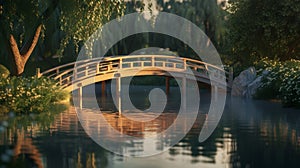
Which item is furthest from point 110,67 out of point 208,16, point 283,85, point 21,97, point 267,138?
point 208,16

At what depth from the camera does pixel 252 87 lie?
3444 centimetres

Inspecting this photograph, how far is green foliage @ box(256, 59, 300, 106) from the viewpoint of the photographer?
25.2 metres

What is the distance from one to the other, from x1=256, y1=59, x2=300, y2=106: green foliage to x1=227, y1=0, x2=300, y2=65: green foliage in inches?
161

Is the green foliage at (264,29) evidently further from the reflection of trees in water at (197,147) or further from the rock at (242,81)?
the reflection of trees in water at (197,147)

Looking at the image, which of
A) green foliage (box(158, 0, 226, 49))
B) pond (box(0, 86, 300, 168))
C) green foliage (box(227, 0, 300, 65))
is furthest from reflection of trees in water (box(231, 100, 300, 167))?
green foliage (box(158, 0, 226, 49))

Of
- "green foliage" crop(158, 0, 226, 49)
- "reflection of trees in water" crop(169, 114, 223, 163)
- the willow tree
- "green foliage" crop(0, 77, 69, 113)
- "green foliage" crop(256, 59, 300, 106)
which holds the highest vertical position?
"green foliage" crop(158, 0, 226, 49)

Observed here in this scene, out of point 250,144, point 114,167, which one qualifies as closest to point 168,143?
point 250,144

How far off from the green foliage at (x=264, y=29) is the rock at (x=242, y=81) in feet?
15.5

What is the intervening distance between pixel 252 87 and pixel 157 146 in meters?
21.9

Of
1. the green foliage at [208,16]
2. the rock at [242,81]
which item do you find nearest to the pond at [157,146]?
the rock at [242,81]

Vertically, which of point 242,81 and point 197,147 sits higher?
point 242,81

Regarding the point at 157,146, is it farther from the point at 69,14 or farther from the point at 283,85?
the point at 283,85

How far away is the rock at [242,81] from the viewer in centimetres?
3581

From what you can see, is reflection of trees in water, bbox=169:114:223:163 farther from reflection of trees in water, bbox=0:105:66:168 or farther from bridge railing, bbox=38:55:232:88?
bridge railing, bbox=38:55:232:88
